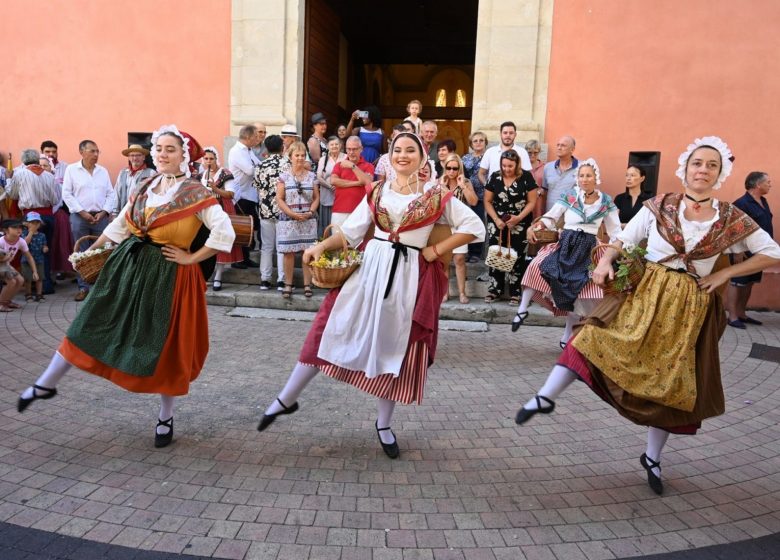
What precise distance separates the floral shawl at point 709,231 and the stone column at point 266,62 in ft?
24.6

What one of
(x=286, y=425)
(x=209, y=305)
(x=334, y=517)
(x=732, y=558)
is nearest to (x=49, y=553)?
(x=334, y=517)

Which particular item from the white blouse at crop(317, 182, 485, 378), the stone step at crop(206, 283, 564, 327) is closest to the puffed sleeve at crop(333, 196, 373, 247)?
the white blouse at crop(317, 182, 485, 378)

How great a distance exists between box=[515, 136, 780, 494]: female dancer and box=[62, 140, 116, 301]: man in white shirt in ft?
25.2

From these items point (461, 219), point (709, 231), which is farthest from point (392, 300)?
point (709, 231)

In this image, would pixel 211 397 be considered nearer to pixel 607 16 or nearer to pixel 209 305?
pixel 209 305

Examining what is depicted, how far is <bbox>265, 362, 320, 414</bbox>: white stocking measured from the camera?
12.3ft

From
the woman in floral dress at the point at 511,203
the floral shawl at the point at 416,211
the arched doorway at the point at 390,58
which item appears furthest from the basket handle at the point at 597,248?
the arched doorway at the point at 390,58

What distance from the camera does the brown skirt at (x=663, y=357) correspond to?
332 centimetres

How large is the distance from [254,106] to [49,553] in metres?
8.29

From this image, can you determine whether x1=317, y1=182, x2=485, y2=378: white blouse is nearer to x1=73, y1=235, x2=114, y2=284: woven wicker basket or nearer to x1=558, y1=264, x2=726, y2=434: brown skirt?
x1=558, y1=264, x2=726, y2=434: brown skirt

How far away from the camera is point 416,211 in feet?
12.3

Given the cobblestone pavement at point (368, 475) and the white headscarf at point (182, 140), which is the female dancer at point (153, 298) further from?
the cobblestone pavement at point (368, 475)

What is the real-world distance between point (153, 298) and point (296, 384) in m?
1.03

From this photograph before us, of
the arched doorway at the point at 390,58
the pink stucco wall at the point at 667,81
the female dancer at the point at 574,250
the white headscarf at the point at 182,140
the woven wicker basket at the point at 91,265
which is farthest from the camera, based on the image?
the arched doorway at the point at 390,58
